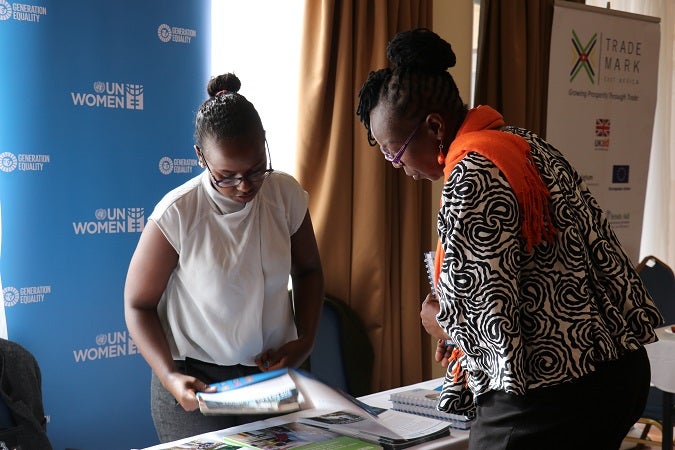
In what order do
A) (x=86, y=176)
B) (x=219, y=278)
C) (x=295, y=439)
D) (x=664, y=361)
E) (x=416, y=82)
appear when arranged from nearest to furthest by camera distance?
(x=416, y=82) → (x=295, y=439) → (x=219, y=278) → (x=86, y=176) → (x=664, y=361)

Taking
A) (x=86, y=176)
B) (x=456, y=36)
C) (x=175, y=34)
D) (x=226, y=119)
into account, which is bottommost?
(x=86, y=176)

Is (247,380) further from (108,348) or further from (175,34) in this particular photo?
(175,34)

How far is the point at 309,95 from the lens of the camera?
136 inches

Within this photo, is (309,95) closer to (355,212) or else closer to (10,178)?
(355,212)

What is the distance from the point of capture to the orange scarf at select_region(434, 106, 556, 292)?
1.34 metres

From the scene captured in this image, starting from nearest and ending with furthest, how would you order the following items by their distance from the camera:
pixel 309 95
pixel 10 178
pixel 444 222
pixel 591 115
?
pixel 444 222 → pixel 10 178 → pixel 309 95 → pixel 591 115

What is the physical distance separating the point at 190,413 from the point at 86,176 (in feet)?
4.07

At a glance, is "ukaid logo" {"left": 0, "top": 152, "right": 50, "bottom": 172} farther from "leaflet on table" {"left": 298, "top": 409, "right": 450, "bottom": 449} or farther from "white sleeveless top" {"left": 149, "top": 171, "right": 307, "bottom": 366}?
"leaflet on table" {"left": 298, "top": 409, "right": 450, "bottom": 449}

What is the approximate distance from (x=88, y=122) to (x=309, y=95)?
1.00m

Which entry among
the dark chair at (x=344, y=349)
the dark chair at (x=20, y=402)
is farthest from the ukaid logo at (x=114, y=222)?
the dark chair at (x=344, y=349)

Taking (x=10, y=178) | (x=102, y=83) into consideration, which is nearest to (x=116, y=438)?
(x=10, y=178)

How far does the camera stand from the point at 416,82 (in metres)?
1.52

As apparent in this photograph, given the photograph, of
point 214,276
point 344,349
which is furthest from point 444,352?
point 344,349

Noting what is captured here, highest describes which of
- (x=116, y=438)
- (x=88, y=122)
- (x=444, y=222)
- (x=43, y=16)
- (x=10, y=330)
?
(x=43, y=16)
